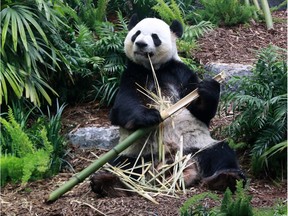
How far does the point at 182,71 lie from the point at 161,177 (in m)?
1.15

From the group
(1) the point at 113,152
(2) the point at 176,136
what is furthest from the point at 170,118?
(1) the point at 113,152

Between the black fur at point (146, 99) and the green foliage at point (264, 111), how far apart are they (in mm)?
413

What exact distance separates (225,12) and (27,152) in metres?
4.62

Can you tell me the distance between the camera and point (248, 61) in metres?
9.21

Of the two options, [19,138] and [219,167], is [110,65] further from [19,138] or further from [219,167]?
[219,167]

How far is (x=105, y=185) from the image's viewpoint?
19.4 ft

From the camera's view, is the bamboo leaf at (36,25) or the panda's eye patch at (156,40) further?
the bamboo leaf at (36,25)

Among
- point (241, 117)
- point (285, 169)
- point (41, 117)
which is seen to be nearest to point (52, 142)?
point (41, 117)

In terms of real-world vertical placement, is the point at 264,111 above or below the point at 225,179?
above

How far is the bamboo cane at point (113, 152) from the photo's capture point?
19.1 ft

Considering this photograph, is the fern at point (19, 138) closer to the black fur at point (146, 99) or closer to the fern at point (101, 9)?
the black fur at point (146, 99)

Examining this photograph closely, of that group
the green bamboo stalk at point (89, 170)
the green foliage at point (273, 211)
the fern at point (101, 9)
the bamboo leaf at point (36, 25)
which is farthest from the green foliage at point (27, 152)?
the fern at point (101, 9)

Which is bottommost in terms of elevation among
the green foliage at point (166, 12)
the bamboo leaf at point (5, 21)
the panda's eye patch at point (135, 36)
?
the green foliage at point (166, 12)

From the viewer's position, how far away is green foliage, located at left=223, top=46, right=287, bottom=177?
6.38 metres
